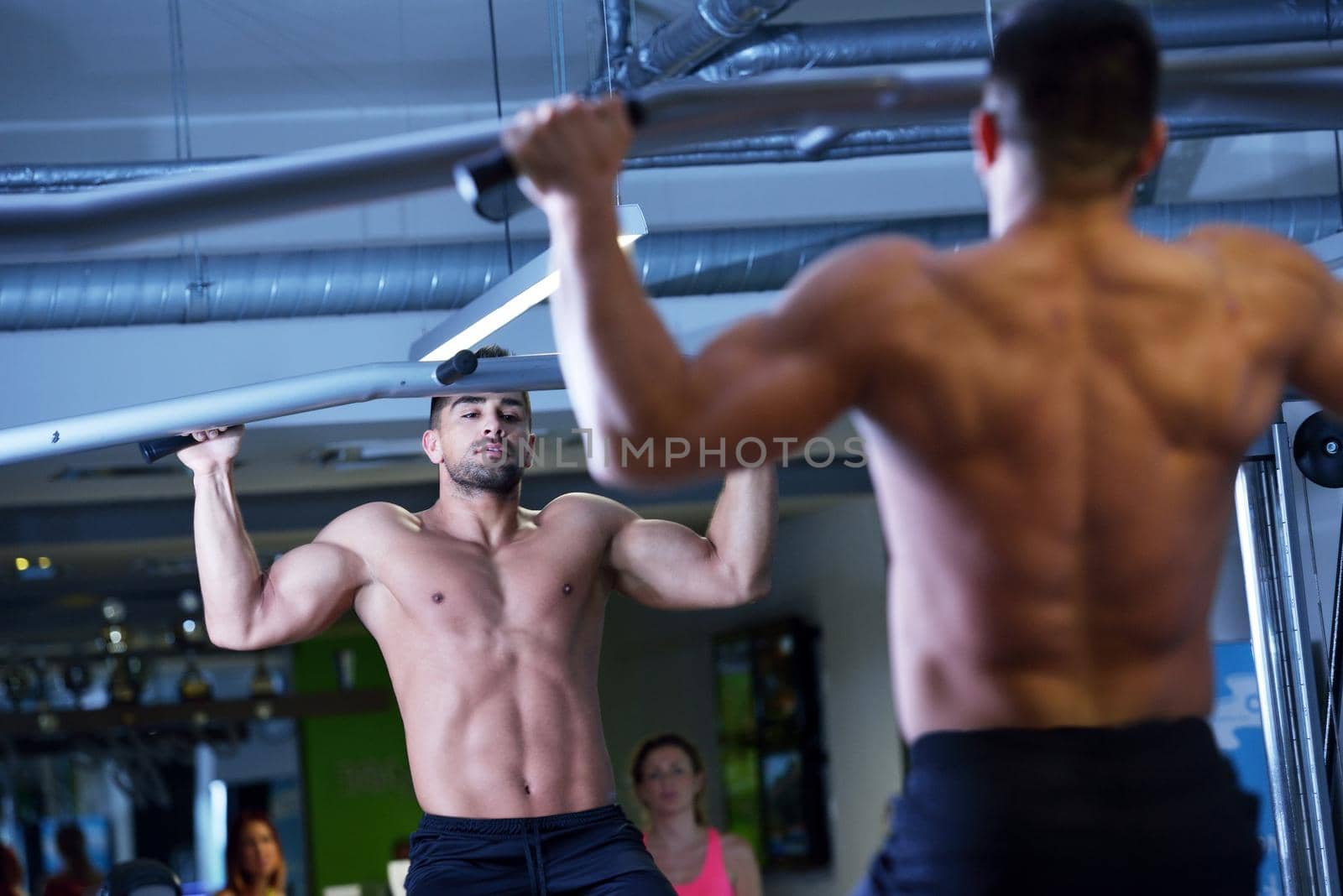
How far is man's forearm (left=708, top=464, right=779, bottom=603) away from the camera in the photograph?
3061 millimetres

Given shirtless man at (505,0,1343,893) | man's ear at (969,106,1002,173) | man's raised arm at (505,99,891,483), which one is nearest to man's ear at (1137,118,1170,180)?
shirtless man at (505,0,1343,893)

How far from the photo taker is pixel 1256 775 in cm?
576

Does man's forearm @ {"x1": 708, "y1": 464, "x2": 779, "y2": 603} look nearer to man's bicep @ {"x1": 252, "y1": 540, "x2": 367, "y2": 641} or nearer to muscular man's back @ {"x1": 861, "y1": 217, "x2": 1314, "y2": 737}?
man's bicep @ {"x1": 252, "y1": 540, "x2": 367, "y2": 641}

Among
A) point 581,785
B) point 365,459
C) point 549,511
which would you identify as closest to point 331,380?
point 549,511

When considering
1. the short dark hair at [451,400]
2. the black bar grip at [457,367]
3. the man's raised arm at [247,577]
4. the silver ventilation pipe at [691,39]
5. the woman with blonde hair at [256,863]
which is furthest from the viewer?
the woman with blonde hair at [256,863]

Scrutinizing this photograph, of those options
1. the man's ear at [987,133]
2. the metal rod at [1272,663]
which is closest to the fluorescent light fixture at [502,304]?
the man's ear at [987,133]

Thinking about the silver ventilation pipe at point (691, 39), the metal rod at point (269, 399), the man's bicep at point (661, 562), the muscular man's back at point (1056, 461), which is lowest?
the muscular man's back at point (1056, 461)

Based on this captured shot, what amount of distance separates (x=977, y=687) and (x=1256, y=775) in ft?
15.8

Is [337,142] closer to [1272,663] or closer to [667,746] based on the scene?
[667,746]

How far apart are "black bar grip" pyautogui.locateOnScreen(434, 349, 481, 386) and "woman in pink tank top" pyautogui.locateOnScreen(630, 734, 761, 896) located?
257 centimetres

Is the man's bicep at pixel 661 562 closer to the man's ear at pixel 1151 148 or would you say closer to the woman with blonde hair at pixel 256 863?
the man's ear at pixel 1151 148

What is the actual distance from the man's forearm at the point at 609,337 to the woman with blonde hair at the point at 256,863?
6.39 m

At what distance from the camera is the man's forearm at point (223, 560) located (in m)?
3.20

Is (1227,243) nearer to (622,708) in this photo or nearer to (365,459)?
(365,459)
